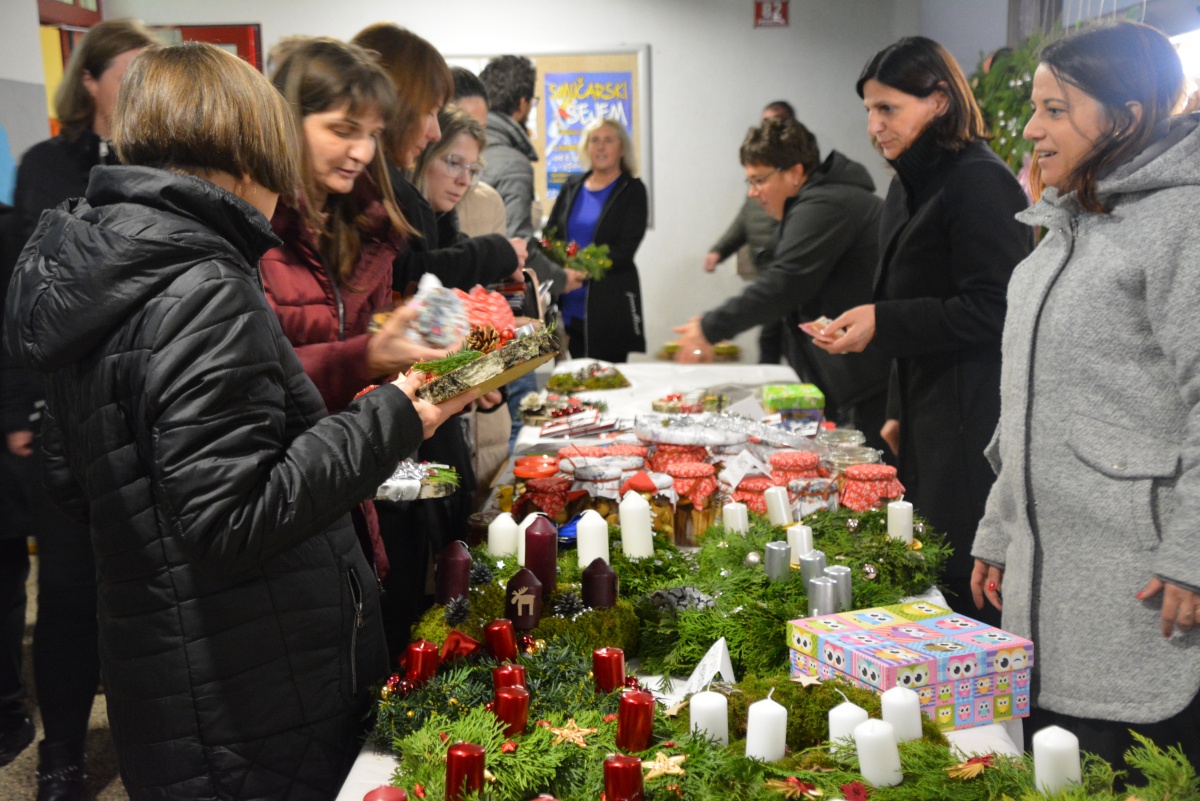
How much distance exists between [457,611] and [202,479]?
1.85 feet

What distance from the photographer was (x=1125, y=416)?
1.64 meters

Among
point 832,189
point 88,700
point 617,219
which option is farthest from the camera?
point 617,219

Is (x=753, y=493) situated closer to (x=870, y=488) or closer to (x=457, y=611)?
(x=870, y=488)

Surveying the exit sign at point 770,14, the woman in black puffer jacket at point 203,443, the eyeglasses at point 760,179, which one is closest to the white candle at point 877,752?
the woman in black puffer jacket at point 203,443

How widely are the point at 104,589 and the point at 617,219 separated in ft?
15.0

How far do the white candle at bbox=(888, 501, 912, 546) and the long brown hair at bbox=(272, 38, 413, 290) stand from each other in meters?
1.10

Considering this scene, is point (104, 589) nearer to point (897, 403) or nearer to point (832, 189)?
point (897, 403)

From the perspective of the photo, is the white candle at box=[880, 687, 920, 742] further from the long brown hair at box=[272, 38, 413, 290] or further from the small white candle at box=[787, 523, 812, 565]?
the long brown hair at box=[272, 38, 413, 290]

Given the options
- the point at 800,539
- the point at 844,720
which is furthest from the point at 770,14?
the point at 844,720

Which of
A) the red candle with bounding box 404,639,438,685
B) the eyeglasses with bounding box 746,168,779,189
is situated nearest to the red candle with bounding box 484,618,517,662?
the red candle with bounding box 404,639,438,685

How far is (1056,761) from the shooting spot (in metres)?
1.10

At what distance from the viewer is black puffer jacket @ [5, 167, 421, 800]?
1164mm

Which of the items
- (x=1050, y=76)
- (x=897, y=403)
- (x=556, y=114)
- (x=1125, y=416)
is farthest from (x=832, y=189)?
(x=556, y=114)

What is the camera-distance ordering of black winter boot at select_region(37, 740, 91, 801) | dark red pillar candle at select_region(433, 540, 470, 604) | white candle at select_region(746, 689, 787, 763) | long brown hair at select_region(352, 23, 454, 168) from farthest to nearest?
black winter boot at select_region(37, 740, 91, 801)
long brown hair at select_region(352, 23, 454, 168)
dark red pillar candle at select_region(433, 540, 470, 604)
white candle at select_region(746, 689, 787, 763)
